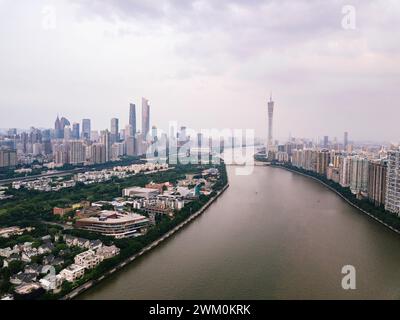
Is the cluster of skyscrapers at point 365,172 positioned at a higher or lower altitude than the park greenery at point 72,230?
higher

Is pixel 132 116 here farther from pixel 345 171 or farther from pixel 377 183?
pixel 377 183

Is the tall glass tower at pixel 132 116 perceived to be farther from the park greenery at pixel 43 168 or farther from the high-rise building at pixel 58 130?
the park greenery at pixel 43 168

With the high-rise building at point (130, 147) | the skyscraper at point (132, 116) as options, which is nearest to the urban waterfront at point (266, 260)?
the high-rise building at point (130, 147)

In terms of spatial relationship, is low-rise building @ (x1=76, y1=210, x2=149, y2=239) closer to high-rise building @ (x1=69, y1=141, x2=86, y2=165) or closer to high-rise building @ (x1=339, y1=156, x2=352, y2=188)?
high-rise building @ (x1=339, y1=156, x2=352, y2=188)

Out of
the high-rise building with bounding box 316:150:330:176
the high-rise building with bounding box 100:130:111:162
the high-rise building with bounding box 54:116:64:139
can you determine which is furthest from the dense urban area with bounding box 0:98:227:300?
the high-rise building with bounding box 54:116:64:139

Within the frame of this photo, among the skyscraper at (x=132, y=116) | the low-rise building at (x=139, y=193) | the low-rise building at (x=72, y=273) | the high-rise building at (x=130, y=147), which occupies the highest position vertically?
the skyscraper at (x=132, y=116)
